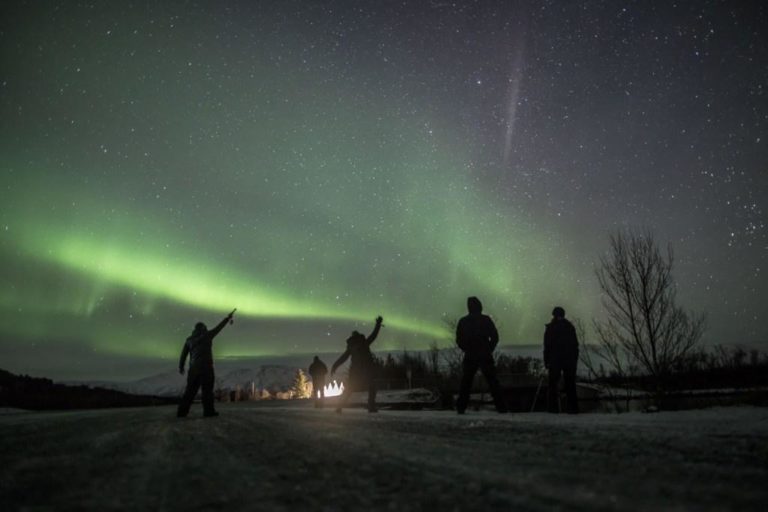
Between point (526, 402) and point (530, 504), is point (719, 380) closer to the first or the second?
point (526, 402)

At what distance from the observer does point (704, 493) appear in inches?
67.7

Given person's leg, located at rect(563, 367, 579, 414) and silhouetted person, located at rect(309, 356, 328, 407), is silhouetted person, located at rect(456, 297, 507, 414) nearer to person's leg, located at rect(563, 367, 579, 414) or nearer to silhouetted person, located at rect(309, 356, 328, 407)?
person's leg, located at rect(563, 367, 579, 414)

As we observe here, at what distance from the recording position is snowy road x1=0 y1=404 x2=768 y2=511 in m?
1.77

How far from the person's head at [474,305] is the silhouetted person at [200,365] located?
16.4 ft

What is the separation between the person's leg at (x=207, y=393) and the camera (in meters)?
9.82

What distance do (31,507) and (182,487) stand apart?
23.1 inches

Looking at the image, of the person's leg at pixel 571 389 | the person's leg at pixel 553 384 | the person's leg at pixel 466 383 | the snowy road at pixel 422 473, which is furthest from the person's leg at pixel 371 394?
the snowy road at pixel 422 473

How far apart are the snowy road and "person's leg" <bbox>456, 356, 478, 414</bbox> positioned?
A: 445cm

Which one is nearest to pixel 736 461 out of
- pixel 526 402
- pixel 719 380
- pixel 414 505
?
pixel 414 505

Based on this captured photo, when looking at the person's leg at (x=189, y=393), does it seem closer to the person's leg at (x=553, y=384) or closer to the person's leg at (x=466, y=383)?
the person's leg at (x=466, y=383)

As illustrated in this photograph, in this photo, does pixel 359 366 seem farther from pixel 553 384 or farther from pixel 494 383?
pixel 553 384

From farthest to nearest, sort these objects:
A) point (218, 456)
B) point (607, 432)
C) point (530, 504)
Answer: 1. point (607, 432)
2. point (218, 456)
3. point (530, 504)

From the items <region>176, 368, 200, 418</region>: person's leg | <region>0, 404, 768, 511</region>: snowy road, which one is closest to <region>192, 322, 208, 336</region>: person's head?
<region>176, 368, 200, 418</region>: person's leg

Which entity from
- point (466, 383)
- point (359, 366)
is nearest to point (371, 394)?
point (359, 366)
